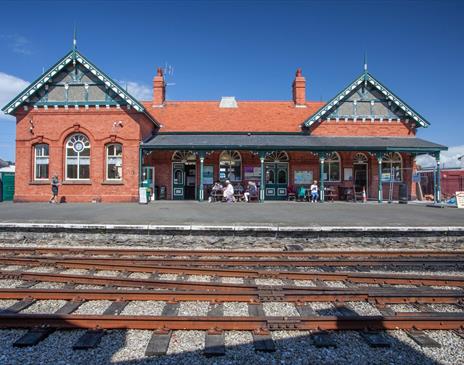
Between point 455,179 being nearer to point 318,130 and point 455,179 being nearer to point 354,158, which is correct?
point 354,158

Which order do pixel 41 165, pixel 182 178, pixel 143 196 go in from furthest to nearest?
pixel 182 178
pixel 41 165
pixel 143 196

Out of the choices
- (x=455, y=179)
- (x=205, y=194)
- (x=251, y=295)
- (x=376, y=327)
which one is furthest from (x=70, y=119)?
(x=455, y=179)

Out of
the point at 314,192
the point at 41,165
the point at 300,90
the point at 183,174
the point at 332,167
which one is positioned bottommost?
the point at 314,192

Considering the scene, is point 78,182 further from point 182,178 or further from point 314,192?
point 314,192

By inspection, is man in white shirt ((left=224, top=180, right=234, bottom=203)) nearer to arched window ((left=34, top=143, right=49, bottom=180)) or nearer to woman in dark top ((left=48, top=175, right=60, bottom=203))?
woman in dark top ((left=48, top=175, right=60, bottom=203))

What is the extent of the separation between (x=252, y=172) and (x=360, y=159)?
723 centimetres

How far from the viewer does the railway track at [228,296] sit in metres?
3.93

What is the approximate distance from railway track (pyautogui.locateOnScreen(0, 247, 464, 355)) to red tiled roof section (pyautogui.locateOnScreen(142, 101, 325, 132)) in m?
15.6

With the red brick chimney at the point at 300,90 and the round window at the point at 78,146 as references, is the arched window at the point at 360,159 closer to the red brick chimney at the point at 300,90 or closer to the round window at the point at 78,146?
the red brick chimney at the point at 300,90

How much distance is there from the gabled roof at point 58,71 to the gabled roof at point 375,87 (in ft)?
36.4

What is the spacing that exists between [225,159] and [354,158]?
8.48 metres

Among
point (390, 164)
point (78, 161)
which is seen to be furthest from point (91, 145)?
point (390, 164)

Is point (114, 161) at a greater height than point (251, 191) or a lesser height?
greater

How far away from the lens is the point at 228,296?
16.0 ft
